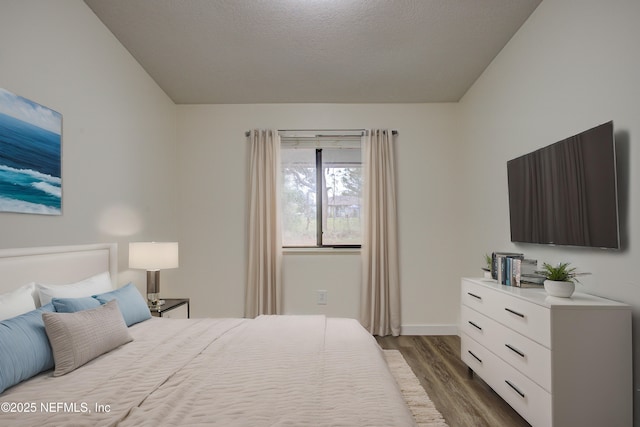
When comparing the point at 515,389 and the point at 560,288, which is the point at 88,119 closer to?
the point at 560,288

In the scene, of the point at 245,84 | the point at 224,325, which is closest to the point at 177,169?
the point at 245,84

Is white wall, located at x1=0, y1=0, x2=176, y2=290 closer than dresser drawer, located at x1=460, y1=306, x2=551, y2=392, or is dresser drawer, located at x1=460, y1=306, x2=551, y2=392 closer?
dresser drawer, located at x1=460, y1=306, x2=551, y2=392

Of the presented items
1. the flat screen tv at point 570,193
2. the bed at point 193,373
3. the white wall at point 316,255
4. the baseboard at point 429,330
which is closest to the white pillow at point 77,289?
the bed at point 193,373

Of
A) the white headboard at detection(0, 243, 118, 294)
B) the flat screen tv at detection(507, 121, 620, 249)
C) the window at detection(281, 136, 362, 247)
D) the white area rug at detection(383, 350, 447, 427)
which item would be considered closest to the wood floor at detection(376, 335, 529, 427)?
the white area rug at detection(383, 350, 447, 427)

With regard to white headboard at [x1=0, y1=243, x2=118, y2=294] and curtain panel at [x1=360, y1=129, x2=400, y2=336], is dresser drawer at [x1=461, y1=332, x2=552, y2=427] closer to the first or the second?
curtain panel at [x1=360, y1=129, x2=400, y2=336]

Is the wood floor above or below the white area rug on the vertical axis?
below

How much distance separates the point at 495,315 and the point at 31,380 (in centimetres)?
248

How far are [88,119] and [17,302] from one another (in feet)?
4.57

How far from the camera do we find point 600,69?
198cm

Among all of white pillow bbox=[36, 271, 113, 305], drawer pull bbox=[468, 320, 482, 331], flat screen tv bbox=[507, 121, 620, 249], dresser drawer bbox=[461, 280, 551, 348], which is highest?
flat screen tv bbox=[507, 121, 620, 249]

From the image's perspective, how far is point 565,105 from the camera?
228 cm

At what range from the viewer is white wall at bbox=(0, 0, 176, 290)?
1987mm

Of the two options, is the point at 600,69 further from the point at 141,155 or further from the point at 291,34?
the point at 141,155

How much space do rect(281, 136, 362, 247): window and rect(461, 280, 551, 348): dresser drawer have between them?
1.69 metres
